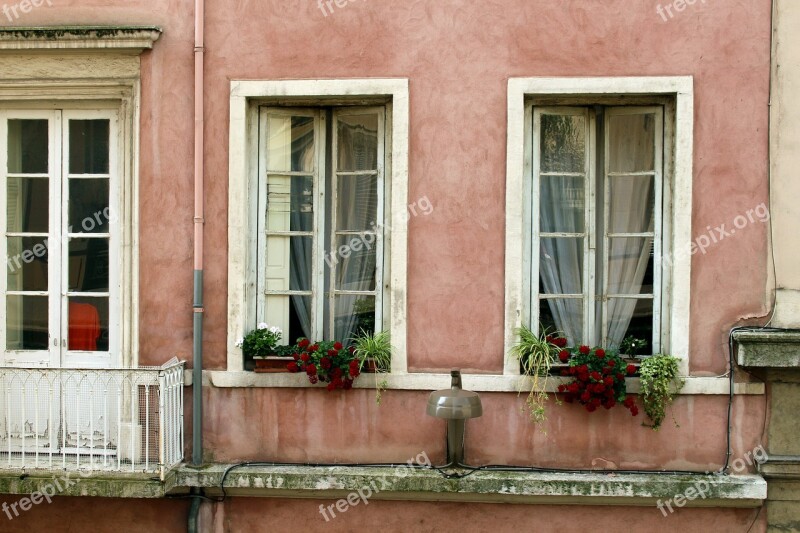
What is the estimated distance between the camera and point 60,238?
6312mm

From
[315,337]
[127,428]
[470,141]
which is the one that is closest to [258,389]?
[315,337]

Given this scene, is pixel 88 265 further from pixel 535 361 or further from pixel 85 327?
pixel 535 361

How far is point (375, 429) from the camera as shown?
19.7ft

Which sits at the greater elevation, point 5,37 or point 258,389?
point 5,37

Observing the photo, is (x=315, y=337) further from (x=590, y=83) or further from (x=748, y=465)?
(x=748, y=465)

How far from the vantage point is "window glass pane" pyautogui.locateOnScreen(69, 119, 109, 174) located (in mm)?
6328

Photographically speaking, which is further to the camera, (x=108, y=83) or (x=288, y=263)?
(x=288, y=263)

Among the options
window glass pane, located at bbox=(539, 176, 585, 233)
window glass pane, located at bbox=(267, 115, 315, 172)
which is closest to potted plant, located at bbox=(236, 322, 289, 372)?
window glass pane, located at bbox=(267, 115, 315, 172)

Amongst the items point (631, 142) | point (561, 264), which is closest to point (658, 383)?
point (561, 264)

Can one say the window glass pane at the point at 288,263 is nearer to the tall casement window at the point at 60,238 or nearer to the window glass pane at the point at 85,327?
the tall casement window at the point at 60,238

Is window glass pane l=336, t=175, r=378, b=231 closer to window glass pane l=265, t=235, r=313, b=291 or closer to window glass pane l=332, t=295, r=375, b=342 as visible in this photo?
window glass pane l=265, t=235, r=313, b=291

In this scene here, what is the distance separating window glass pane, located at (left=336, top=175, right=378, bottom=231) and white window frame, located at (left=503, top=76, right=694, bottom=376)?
1097 mm

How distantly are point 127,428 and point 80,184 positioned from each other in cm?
202

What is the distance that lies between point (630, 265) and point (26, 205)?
4921mm
